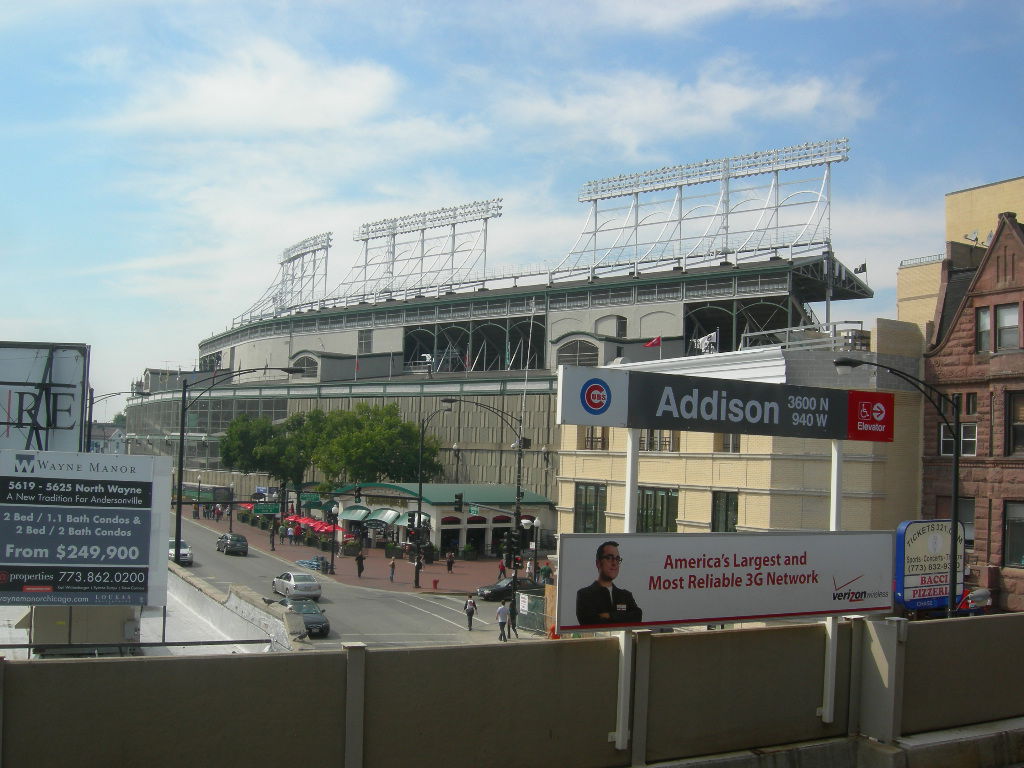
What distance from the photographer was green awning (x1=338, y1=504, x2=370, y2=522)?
6562 centimetres

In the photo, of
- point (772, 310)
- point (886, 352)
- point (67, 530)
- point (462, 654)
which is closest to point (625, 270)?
point (772, 310)

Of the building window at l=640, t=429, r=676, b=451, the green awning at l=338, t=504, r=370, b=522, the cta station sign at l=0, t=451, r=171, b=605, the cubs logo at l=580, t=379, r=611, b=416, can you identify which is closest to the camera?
the cubs logo at l=580, t=379, r=611, b=416

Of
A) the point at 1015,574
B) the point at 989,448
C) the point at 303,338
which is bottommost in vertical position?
the point at 1015,574

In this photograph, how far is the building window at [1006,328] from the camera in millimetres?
28109

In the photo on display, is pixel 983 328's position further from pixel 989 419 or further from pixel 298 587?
pixel 298 587

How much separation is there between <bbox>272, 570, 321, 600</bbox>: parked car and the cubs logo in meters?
34.0

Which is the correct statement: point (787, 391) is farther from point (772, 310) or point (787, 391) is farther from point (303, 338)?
point (303, 338)

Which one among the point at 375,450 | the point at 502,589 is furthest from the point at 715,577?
the point at 375,450

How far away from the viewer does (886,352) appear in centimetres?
2961

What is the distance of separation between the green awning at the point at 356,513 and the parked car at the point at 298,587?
20.4 metres

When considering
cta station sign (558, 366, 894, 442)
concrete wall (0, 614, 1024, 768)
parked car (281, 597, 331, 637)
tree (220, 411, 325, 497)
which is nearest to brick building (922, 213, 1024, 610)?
concrete wall (0, 614, 1024, 768)

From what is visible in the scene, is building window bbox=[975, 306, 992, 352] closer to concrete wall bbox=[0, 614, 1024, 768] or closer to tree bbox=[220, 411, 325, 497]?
concrete wall bbox=[0, 614, 1024, 768]

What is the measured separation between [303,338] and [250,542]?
51.2 m

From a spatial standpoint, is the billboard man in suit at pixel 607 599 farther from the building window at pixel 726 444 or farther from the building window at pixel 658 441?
the building window at pixel 658 441
